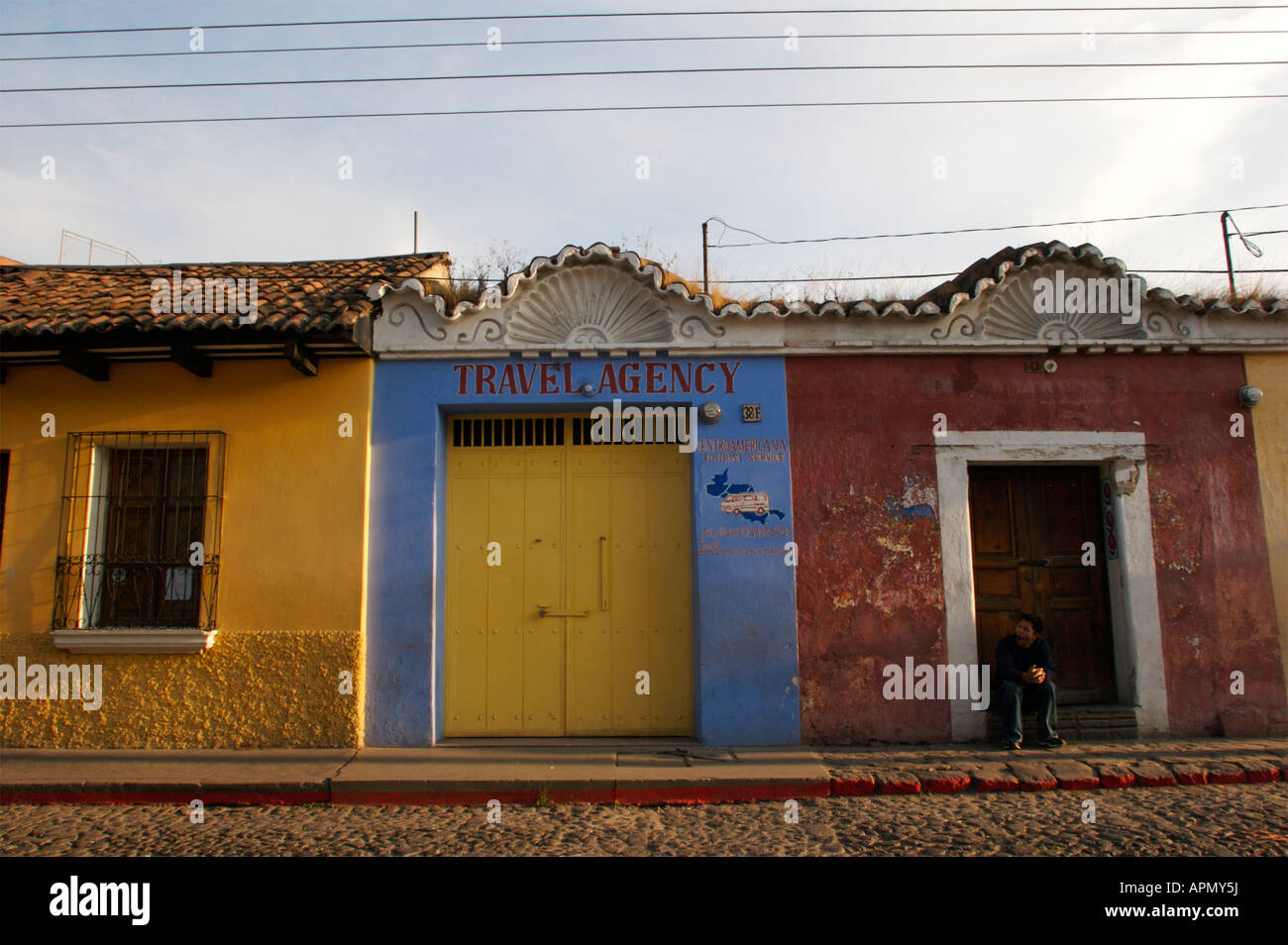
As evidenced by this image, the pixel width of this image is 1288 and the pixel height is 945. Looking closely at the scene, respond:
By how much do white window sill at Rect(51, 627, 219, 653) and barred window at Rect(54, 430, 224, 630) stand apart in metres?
0.13

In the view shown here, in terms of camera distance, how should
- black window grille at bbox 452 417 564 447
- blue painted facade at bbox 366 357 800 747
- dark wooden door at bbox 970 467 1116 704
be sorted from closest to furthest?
blue painted facade at bbox 366 357 800 747 < dark wooden door at bbox 970 467 1116 704 < black window grille at bbox 452 417 564 447

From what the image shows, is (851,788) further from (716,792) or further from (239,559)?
(239,559)

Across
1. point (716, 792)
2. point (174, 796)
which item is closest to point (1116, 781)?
point (716, 792)

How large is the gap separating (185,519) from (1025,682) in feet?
22.8

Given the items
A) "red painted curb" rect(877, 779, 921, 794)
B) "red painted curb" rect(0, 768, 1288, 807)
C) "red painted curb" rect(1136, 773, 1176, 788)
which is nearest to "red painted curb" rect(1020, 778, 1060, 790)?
"red painted curb" rect(0, 768, 1288, 807)

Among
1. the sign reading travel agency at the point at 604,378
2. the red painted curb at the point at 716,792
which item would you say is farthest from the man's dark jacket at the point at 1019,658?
the sign reading travel agency at the point at 604,378

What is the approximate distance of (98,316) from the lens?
6836 millimetres

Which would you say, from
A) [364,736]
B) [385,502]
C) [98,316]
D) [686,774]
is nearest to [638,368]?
[385,502]

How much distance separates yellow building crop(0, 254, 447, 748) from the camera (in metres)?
6.79

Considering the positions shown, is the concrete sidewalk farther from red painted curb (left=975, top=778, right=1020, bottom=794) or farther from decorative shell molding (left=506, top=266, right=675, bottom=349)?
decorative shell molding (left=506, top=266, right=675, bottom=349)

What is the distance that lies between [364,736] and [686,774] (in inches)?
106

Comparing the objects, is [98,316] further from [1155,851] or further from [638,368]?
[1155,851]

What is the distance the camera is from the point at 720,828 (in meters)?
5.24

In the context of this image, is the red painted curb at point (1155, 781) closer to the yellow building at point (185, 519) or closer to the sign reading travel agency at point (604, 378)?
the sign reading travel agency at point (604, 378)
